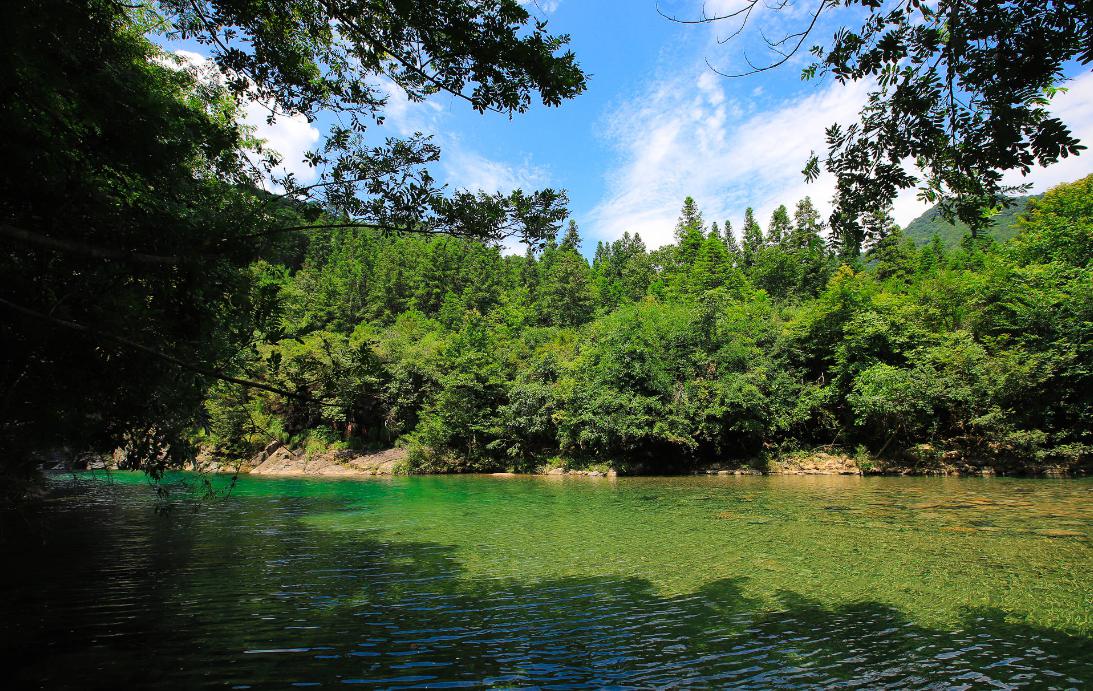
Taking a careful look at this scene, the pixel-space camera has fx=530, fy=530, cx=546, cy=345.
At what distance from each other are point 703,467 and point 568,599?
25375 mm

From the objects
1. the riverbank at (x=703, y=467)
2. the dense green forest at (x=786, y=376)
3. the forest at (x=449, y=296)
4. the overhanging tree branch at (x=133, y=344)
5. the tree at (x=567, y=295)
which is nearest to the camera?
the overhanging tree branch at (x=133, y=344)

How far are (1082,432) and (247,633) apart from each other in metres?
32.2

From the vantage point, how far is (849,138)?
13.5 ft

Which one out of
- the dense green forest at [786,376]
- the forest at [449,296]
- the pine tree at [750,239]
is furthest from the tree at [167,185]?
the pine tree at [750,239]

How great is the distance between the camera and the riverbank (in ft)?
82.8

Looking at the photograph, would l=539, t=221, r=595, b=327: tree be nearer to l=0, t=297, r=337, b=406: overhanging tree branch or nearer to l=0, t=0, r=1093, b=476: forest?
l=0, t=0, r=1093, b=476: forest

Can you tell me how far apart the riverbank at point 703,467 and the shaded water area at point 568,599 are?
25.2ft

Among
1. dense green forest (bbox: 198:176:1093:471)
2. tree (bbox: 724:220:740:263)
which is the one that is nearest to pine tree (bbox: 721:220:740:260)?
tree (bbox: 724:220:740:263)

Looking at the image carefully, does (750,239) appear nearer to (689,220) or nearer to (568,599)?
(689,220)

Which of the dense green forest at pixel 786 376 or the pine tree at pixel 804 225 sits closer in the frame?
the dense green forest at pixel 786 376

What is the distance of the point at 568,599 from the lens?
26.9ft

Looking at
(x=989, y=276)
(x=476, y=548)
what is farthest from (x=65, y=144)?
(x=989, y=276)

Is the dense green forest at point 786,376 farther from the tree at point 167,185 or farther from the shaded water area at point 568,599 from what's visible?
the tree at point 167,185

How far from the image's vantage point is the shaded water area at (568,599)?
564cm
